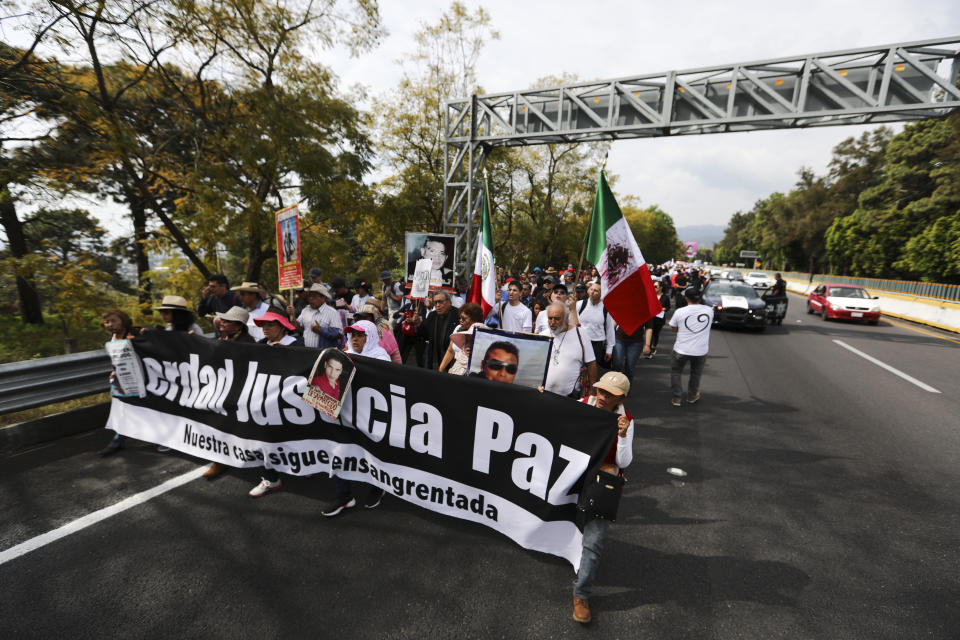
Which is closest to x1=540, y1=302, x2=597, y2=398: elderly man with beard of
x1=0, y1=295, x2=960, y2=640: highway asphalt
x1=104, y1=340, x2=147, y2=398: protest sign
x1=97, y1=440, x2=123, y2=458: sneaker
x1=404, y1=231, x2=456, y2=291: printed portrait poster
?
x1=0, y1=295, x2=960, y2=640: highway asphalt

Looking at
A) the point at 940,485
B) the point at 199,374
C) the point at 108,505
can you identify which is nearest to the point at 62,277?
the point at 199,374

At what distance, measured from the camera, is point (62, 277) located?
7254 millimetres

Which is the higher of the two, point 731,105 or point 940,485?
point 731,105

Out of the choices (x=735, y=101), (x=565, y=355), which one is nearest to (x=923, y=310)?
(x=735, y=101)

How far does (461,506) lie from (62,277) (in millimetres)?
8595

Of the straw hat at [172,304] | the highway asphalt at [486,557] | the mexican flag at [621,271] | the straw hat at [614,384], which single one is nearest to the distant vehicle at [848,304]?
the highway asphalt at [486,557]

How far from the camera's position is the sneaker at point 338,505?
11.6 ft

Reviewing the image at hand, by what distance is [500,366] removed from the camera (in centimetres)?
395

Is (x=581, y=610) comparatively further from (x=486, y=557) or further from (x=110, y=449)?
(x=110, y=449)

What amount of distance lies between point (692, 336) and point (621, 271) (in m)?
2.94

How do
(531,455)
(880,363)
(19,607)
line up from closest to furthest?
(19,607) → (531,455) → (880,363)

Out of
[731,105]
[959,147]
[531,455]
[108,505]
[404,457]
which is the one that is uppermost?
[959,147]

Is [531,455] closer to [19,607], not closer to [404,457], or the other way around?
[404,457]

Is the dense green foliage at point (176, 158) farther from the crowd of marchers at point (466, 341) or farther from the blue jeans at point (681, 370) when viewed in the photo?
the blue jeans at point (681, 370)
